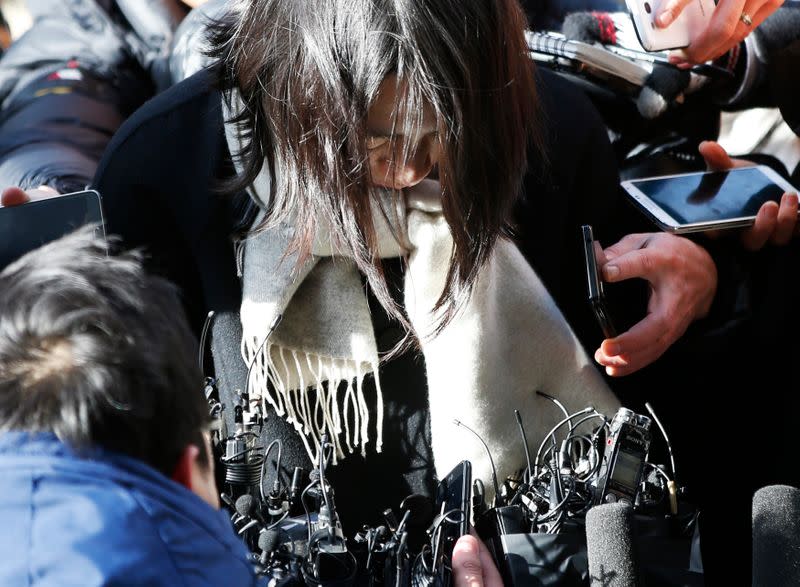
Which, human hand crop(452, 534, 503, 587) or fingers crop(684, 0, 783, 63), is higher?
fingers crop(684, 0, 783, 63)

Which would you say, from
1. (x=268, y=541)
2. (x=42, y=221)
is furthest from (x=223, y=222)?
(x=268, y=541)

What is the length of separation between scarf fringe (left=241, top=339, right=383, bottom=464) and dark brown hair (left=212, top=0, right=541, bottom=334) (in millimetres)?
151

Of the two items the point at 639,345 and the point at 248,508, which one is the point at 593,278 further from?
the point at 248,508

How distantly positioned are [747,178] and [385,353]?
0.61m

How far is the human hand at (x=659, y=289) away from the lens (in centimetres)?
107

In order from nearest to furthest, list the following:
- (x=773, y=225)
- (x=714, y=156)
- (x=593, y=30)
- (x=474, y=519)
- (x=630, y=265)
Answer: (x=474, y=519), (x=630, y=265), (x=773, y=225), (x=714, y=156), (x=593, y=30)

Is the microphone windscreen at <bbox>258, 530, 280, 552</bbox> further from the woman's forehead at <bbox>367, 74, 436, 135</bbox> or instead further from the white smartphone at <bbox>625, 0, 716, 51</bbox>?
the white smartphone at <bbox>625, 0, 716, 51</bbox>

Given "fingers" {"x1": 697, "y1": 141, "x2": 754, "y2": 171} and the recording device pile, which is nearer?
the recording device pile

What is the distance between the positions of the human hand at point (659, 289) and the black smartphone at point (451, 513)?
0.98 ft

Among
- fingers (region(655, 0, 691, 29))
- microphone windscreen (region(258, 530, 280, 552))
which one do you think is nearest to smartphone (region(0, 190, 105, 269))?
microphone windscreen (region(258, 530, 280, 552))

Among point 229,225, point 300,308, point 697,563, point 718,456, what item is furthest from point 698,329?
Answer: point 229,225

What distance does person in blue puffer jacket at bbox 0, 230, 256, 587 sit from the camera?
19.2 inches

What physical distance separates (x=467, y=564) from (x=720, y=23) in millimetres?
847

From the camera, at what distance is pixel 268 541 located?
785 mm
